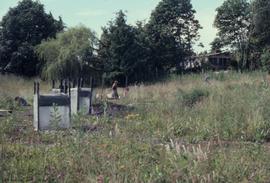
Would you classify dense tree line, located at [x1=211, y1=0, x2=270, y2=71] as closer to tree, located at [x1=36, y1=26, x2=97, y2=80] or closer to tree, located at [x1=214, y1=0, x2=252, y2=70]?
tree, located at [x1=214, y1=0, x2=252, y2=70]

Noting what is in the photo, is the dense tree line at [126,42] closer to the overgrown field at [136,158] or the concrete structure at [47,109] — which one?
the concrete structure at [47,109]

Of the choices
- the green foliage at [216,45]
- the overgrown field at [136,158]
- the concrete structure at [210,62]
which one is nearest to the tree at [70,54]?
the concrete structure at [210,62]

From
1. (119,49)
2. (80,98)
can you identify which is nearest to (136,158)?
(80,98)

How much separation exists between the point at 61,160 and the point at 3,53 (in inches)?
1544

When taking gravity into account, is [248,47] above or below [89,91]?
above

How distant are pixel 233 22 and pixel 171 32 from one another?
732cm

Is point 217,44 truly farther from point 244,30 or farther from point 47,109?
point 47,109

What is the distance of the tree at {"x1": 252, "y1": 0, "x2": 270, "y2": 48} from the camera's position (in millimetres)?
46375

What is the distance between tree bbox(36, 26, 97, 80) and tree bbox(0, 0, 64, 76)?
4.21 meters

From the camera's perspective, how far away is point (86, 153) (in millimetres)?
5543

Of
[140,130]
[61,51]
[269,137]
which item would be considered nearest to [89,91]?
[140,130]

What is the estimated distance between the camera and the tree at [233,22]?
173 ft

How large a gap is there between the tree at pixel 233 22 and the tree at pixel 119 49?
47.8ft

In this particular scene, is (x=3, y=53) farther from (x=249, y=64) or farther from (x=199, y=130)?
(x=199, y=130)
